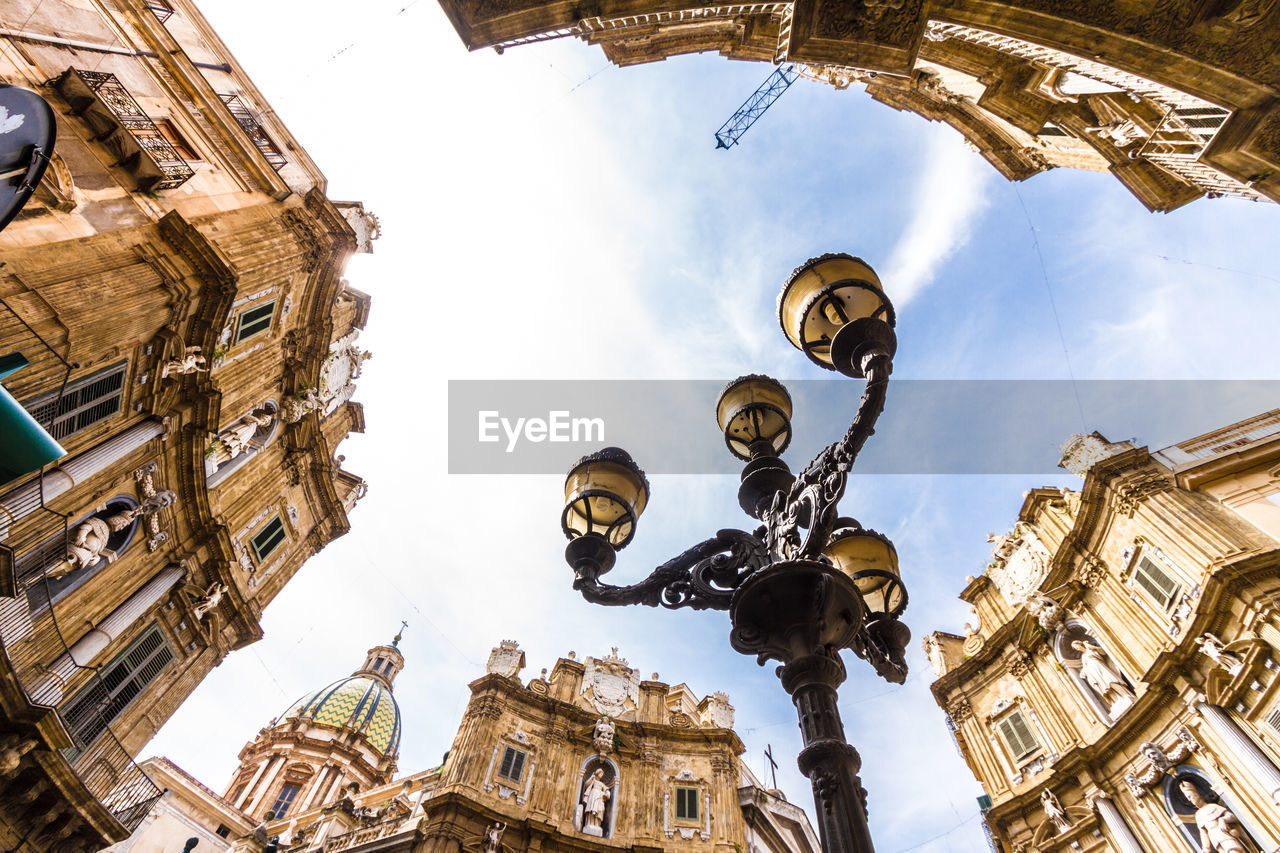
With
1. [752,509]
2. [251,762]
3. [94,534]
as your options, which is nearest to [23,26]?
[94,534]

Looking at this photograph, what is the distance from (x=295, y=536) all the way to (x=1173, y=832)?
24.3m

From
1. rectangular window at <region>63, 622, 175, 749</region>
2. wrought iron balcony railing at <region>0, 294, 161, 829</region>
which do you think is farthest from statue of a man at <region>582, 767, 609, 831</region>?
rectangular window at <region>63, 622, 175, 749</region>

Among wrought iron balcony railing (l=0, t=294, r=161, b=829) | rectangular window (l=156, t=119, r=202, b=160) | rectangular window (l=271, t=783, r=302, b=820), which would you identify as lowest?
wrought iron balcony railing (l=0, t=294, r=161, b=829)

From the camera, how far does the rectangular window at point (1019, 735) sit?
19312mm

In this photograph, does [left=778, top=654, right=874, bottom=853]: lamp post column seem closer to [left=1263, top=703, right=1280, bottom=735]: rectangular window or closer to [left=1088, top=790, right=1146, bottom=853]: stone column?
[left=1263, top=703, right=1280, bottom=735]: rectangular window

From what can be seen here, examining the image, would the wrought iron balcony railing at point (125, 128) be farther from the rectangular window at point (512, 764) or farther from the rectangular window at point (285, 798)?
the rectangular window at point (285, 798)

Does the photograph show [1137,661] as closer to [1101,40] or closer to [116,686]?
[1101,40]

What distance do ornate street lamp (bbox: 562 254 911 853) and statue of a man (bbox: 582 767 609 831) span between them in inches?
724

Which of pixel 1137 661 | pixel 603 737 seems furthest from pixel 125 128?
pixel 1137 661

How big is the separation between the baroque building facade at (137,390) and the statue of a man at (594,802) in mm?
11417

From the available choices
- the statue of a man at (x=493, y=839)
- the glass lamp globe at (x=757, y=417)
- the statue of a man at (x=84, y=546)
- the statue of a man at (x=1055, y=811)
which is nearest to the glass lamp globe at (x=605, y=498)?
the glass lamp globe at (x=757, y=417)

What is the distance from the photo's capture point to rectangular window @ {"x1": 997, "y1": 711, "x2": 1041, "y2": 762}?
760 inches

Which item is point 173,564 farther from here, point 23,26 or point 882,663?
point 882,663

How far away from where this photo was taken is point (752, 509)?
609 centimetres
